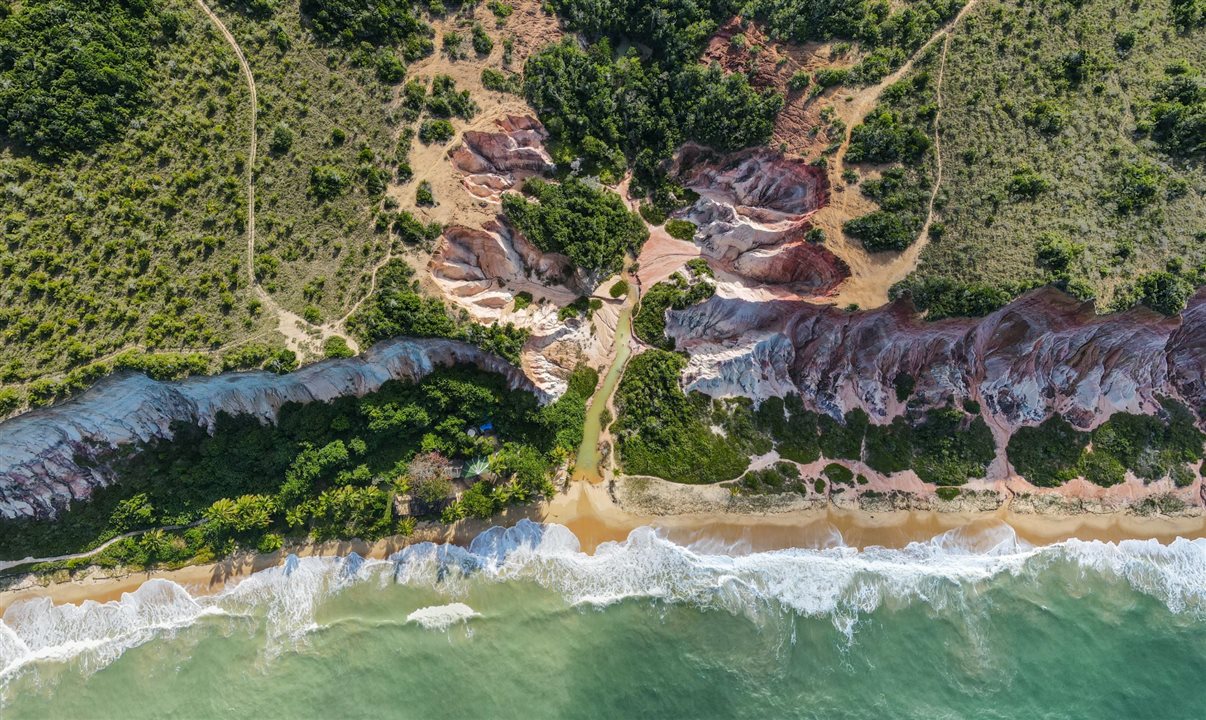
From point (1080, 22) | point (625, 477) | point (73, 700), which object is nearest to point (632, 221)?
point (625, 477)

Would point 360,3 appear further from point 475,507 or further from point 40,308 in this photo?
point 475,507

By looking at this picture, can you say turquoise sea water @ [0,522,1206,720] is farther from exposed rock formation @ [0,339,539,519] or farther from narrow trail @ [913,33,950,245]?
narrow trail @ [913,33,950,245]

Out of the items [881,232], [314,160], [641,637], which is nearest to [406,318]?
[314,160]

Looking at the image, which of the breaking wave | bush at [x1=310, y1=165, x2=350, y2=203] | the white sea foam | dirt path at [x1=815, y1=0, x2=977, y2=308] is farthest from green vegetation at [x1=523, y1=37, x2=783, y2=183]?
the white sea foam

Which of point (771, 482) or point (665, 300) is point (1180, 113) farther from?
point (771, 482)

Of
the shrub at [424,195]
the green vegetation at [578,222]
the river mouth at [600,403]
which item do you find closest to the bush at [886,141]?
the green vegetation at [578,222]

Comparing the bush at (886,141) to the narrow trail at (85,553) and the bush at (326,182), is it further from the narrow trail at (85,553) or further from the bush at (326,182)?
the narrow trail at (85,553)
